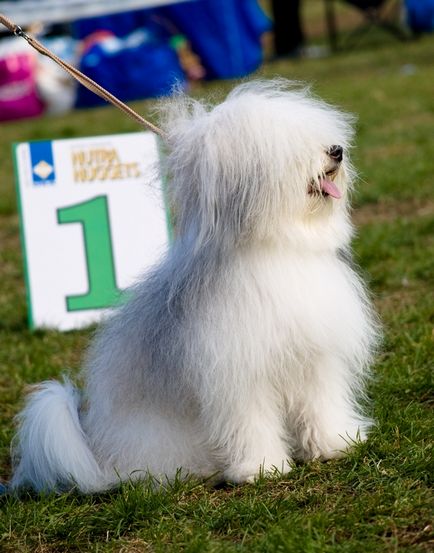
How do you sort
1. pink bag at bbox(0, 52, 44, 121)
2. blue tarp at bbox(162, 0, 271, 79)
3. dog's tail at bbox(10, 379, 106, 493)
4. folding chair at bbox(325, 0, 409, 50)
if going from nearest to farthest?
dog's tail at bbox(10, 379, 106, 493), pink bag at bbox(0, 52, 44, 121), blue tarp at bbox(162, 0, 271, 79), folding chair at bbox(325, 0, 409, 50)

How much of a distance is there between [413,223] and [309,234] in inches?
115

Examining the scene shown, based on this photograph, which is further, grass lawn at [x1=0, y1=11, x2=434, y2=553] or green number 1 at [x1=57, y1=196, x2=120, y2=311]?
green number 1 at [x1=57, y1=196, x2=120, y2=311]

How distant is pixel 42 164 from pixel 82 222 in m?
0.36

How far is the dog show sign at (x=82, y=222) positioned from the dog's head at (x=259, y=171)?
1.93 meters

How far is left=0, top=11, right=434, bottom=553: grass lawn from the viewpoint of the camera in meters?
2.43

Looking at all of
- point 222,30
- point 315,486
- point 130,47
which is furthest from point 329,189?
point 222,30

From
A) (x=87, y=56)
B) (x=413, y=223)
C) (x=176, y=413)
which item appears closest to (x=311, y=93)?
(x=176, y=413)

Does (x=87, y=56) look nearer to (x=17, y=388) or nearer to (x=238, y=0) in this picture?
(x=238, y=0)

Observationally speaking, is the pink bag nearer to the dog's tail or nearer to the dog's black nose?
the dog's tail

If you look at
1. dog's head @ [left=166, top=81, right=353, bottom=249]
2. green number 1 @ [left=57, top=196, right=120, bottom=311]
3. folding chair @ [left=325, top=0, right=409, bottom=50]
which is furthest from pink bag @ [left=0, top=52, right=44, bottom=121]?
dog's head @ [left=166, top=81, right=353, bottom=249]

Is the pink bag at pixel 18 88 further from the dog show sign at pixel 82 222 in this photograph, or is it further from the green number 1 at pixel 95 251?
the green number 1 at pixel 95 251

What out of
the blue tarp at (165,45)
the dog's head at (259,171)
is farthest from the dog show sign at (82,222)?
the blue tarp at (165,45)

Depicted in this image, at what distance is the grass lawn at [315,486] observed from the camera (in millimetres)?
2434

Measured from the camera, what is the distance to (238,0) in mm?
12633
